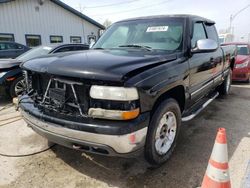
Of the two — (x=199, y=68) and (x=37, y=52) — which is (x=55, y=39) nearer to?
(x=37, y=52)

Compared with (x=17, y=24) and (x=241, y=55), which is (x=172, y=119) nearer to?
(x=241, y=55)

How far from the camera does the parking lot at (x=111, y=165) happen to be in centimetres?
260

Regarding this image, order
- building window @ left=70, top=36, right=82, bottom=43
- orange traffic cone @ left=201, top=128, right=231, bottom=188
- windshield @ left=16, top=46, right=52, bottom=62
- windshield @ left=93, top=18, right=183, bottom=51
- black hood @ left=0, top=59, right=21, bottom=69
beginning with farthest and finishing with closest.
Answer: building window @ left=70, top=36, right=82, bottom=43 → windshield @ left=16, top=46, right=52, bottom=62 → black hood @ left=0, top=59, right=21, bottom=69 → windshield @ left=93, top=18, right=183, bottom=51 → orange traffic cone @ left=201, top=128, right=231, bottom=188

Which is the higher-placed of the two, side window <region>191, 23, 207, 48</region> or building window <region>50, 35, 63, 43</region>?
building window <region>50, 35, 63, 43</region>

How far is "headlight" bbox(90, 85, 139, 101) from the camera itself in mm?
2102

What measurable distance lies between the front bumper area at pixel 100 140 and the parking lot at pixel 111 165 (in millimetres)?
542

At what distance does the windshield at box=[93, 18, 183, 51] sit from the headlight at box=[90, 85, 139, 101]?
130 centimetres

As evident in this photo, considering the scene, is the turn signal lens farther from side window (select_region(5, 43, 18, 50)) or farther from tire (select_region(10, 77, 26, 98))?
side window (select_region(5, 43, 18, 50))

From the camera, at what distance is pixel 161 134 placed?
2.79m

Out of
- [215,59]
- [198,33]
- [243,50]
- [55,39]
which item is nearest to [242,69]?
[243,50]

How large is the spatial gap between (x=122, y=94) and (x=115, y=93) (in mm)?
67

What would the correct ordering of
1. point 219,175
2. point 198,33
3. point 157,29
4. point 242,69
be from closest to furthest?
point 219,175 < point 157,29 < point 198,33 < point 242,69

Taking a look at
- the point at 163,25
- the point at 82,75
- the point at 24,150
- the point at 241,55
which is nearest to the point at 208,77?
the point at 163,25

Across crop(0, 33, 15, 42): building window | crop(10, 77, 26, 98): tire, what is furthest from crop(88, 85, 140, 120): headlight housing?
crop(0, 33, 15, 42): building window
